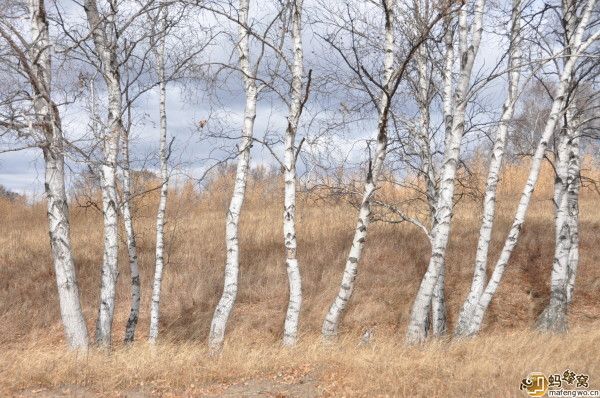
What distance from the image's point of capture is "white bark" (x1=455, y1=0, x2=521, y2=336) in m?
8.12

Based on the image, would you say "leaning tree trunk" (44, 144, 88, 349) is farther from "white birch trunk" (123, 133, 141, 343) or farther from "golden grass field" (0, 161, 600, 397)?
"white birch trunk" (123, 133, 141, 343)

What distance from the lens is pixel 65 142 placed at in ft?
21.5

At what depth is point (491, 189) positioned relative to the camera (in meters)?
8.27

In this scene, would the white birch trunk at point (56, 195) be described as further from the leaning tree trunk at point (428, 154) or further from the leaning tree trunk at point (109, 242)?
the leaning tree trunk at point (428, 154)

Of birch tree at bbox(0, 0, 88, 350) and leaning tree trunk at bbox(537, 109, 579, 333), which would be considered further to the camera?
leaning tree trunk at bbox(537, 109, 579, 333)

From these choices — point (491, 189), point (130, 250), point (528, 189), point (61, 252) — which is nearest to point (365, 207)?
point (491, 189)

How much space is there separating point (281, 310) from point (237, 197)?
5612mm

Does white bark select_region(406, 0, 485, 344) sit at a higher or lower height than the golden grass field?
higher

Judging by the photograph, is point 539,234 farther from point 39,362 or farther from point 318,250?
point 39,362

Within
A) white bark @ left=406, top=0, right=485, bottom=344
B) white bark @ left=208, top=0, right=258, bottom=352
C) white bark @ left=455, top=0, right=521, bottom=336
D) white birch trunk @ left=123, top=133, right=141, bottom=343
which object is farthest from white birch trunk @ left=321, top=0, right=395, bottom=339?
white birch trunk @ left=123, top=133, right=141, bottom=343

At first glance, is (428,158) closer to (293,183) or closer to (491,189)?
(491,189)

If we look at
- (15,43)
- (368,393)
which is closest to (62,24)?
(15,43)

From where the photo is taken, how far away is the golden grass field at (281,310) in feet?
18.4

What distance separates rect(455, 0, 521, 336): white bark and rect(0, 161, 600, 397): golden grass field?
605 mm
